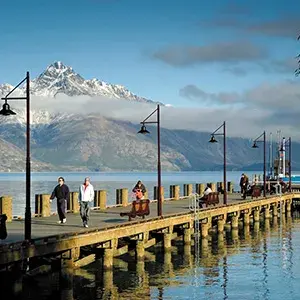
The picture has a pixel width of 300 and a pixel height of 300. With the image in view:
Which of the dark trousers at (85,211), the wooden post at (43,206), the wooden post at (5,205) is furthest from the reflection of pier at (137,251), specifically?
the wooden post at (43,206)

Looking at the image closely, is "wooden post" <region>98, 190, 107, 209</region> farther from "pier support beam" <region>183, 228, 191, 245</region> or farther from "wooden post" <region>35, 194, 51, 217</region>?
"wooden post" <region>35, 194, 51, 217</region>

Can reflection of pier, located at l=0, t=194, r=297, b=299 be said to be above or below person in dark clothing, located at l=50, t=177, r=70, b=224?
below

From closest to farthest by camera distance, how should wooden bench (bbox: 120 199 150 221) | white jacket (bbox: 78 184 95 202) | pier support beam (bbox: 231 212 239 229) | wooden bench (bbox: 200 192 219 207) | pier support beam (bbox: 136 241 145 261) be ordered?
1. white jacket (bbox: 78 184 95 202)
2. pier support beam (bbox: 136 241 145 261)
3. wooden bench (bbox: 120 199 150 221)
4. wooden bench (bbox: 200 192 219 207)
5. pier support beam (bbox: 231 212 239 229)

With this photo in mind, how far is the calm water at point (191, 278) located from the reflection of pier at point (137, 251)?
4 centimetres

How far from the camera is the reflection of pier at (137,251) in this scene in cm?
2539

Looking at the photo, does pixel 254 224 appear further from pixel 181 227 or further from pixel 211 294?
pixel 211 294

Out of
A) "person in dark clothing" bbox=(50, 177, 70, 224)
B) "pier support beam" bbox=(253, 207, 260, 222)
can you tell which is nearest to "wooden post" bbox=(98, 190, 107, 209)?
"person in dark clothing" bbox=(50, 177, 70, 224)

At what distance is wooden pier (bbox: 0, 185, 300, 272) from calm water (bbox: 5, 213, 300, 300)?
2.36 feet

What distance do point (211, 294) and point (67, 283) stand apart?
5086mm

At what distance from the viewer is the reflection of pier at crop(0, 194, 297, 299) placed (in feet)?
83.3

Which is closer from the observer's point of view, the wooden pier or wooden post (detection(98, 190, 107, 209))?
the wooden pier

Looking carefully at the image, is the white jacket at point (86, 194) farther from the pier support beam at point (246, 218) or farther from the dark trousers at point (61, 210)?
the pier support beam at point (246, 218)

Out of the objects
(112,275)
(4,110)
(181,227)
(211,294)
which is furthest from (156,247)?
(4,110)

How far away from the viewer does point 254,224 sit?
54531 millimetres
